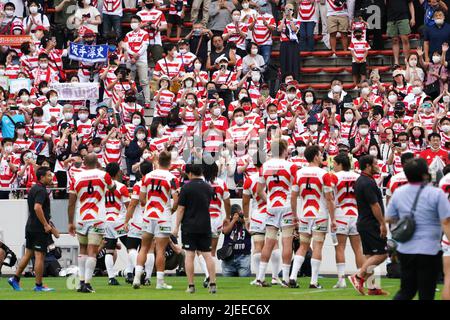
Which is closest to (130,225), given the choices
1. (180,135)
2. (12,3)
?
(180,135)

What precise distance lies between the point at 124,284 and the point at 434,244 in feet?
31.1

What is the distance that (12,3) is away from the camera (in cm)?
3506

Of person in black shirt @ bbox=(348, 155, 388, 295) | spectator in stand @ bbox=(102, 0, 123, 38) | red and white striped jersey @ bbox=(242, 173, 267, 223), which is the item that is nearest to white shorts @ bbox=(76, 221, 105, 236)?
red and white striped jersey @ bbox=(242, 173, 267, 223)

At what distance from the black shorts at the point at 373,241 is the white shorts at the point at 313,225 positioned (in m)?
1.74

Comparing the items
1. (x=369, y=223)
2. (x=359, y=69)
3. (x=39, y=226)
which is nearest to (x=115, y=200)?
(x=39, y=226)

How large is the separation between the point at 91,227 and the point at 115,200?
1.56 meters

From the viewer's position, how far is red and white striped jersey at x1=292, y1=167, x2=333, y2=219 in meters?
21.0

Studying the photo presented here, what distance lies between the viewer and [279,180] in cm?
2156

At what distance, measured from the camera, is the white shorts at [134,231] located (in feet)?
75.1

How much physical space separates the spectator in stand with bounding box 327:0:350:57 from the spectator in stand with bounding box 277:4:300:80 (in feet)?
3.14

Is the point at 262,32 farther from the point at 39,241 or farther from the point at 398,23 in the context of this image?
the point at 39,241

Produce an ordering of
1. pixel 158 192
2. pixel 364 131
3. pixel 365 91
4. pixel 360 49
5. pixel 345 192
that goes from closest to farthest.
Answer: pixel 158 192 → pixel 345 192 → pixel 364 131 → pixel 365 91 → pixel 360 49

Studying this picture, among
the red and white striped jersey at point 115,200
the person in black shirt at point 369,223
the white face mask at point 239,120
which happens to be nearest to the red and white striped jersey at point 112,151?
the white face mask at point 239,120

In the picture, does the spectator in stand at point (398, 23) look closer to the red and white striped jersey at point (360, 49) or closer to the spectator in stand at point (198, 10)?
the red and white striped jersey at point (360, 49)
